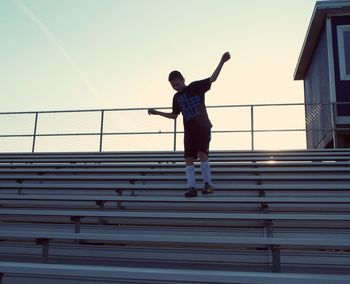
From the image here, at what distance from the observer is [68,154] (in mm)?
7633

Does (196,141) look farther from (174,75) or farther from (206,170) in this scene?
(174,75)

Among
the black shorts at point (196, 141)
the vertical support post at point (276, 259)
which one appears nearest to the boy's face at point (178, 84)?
the black shorts at point (196, 141)

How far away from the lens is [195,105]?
3895 millimetres

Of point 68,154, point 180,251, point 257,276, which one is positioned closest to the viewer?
point 257,276

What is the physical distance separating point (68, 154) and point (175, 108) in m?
4.07

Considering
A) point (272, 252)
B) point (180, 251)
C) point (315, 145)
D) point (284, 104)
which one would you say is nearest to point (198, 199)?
point (180, 251)

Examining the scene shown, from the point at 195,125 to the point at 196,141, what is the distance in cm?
14

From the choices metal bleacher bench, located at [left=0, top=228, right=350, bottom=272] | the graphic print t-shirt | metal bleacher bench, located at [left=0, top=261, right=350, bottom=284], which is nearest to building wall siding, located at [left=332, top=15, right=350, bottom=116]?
the graphic print t-shirt

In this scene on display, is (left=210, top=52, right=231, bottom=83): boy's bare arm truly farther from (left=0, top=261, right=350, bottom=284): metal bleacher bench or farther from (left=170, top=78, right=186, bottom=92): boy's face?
(left=0, top=261, right=350, bottom=284): metal bleacher bench

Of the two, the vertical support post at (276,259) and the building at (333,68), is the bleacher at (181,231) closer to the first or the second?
the vertical support post at (276,259)

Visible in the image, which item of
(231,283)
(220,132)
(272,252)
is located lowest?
(231,283)

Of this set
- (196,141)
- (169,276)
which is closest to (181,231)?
(196,141)

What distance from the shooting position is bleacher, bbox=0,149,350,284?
8.48ft

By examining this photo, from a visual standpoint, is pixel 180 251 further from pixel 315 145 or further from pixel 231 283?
pixel 315 145
